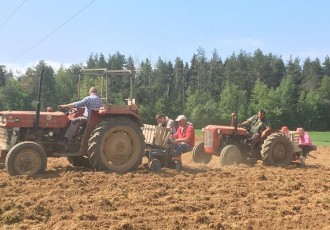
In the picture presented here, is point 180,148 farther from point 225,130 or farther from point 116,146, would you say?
point 225,130

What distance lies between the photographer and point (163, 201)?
679 cm

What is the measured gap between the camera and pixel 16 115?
911cm

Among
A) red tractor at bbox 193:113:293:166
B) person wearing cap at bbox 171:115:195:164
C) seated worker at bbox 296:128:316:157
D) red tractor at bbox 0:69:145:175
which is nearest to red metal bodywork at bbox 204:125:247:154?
red tractor at bbox 193:113:293:166

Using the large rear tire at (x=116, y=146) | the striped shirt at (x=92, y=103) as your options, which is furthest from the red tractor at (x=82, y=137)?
the striped shirt at (x=92, y=103)

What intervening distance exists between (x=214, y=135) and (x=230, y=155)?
2.31ft

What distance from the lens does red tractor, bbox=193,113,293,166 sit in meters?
12.2

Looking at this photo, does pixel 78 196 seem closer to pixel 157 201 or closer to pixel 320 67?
pixel 157 201

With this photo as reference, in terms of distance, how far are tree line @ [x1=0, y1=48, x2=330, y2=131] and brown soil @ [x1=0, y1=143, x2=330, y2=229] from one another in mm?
59047

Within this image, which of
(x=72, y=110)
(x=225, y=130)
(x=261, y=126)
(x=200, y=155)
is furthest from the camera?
(x=200, y=155)

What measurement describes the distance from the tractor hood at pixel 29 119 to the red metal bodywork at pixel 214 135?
4168 millimetres

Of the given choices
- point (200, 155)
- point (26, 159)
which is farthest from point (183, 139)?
point (26, 159)

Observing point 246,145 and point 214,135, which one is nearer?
point 214,135

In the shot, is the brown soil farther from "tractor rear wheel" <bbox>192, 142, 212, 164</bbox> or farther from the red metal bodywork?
"tractor rear wheel" <bbox>192, 142, 212, 164</bbox>

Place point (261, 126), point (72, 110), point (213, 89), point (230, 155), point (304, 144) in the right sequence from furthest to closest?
point (213, 89) → point (304, 144) → point (261, 126) → point (230, 155) → point (72, 110)
